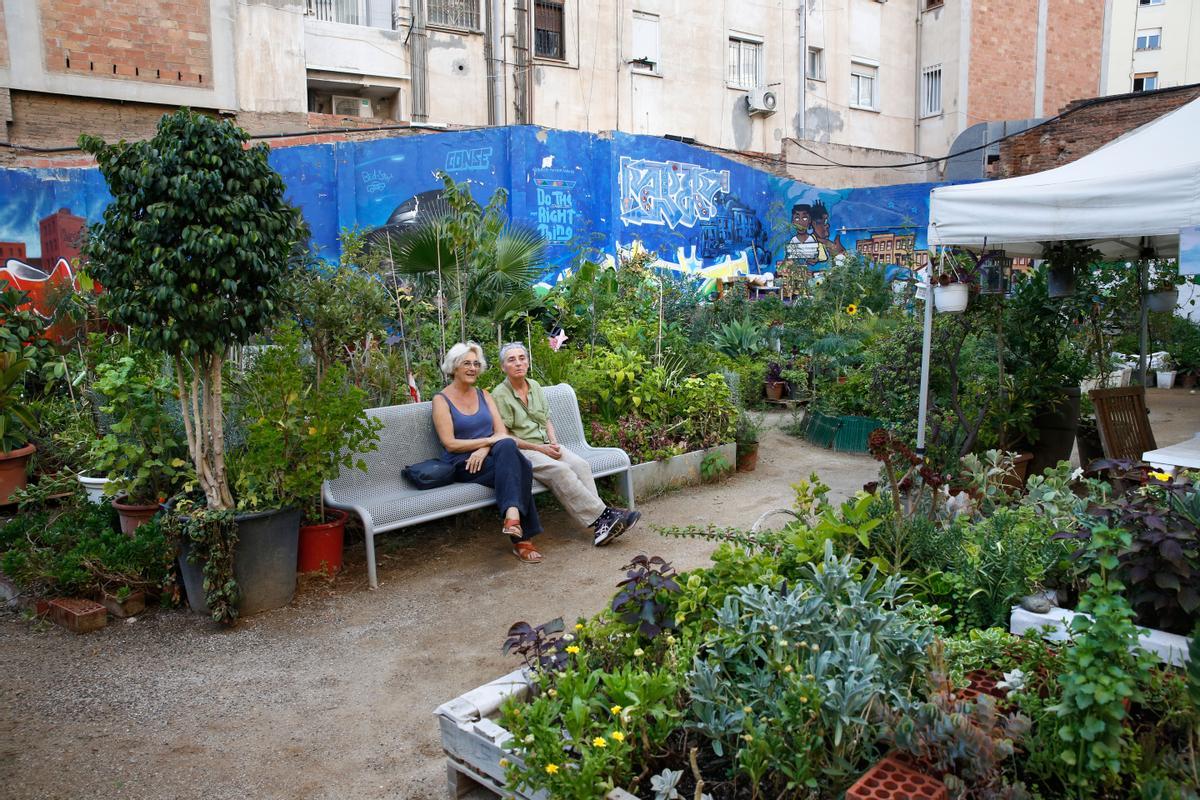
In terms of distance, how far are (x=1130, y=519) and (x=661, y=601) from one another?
177 centimetres

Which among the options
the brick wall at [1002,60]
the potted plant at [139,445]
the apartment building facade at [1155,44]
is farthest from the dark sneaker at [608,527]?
the apartment building facade at [1155,44]

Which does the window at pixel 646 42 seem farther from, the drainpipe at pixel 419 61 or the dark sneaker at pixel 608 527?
the dark sneaker at pixel 608 527

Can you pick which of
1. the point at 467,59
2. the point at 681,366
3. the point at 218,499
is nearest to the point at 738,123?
the point at 467,59

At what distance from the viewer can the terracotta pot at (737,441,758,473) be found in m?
8.18

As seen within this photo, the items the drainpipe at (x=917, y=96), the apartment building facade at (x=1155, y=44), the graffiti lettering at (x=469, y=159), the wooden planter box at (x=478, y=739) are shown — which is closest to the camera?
the wooden planter box at (x=478, y=739)

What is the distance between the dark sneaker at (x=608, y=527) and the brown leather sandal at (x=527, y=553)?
461mm

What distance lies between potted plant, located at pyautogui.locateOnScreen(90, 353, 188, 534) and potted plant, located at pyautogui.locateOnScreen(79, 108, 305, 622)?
529mm

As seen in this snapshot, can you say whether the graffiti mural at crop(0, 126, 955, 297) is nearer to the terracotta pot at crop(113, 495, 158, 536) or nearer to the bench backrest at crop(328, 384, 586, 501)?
the bench backrest at crop(328, 384, 586, 501)

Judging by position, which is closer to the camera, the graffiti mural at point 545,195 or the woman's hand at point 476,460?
the woman's hand at point 476,460

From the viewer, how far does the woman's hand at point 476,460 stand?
575cm

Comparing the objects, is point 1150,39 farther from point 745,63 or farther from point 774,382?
point 774,382

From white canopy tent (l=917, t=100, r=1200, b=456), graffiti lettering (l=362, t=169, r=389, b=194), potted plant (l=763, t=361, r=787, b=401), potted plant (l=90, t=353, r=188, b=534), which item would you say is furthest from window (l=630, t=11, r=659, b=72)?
potted plant (l=90, t=353, r=188, b=534)

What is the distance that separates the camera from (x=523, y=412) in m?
6.23

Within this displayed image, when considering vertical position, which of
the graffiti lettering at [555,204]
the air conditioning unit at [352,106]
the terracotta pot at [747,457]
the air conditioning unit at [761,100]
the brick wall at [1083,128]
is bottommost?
the terracotta pot at [747,457]
